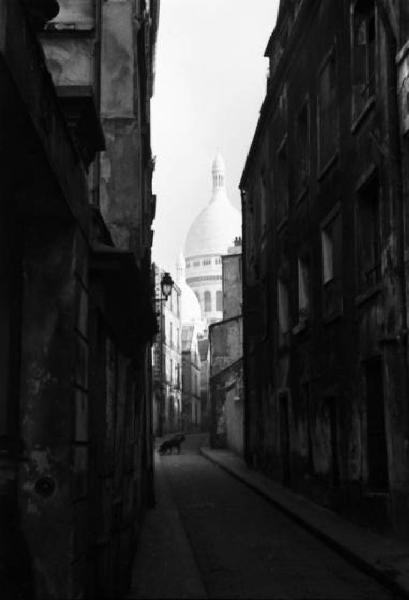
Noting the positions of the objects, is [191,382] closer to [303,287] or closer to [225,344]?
[225,344]

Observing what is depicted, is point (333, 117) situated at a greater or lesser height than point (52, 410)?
greater

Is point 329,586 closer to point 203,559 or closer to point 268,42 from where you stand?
point 203,559

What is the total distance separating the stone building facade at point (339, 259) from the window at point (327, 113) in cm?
4

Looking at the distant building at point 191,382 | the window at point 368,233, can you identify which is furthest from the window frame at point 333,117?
the distant building at point 191,382

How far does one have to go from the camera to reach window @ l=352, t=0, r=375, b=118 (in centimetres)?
1452

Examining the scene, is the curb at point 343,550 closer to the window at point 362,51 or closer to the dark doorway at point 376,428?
the dark doorway at point 376,428

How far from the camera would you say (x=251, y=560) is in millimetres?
11438

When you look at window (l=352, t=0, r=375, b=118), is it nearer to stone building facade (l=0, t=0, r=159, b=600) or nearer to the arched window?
stone building facade (l=0, t=0, r=159, b=600)

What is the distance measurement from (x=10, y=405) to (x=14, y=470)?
444mm

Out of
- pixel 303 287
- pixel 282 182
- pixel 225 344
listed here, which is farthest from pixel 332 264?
pixel 225 344

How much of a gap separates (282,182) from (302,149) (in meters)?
2.70

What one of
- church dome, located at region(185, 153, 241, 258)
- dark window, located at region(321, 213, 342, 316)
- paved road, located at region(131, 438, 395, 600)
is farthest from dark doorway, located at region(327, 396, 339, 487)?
church dome, located at region(185, 153, 241, 258)

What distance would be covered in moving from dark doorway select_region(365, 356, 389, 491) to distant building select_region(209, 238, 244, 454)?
20102mm

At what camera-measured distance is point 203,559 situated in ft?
38.2
